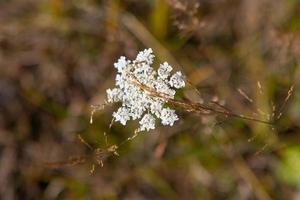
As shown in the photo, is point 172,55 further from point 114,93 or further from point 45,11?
point 114,93

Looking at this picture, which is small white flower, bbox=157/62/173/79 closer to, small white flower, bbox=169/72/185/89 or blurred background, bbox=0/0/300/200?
small white flower, bbox=169/72/185/89

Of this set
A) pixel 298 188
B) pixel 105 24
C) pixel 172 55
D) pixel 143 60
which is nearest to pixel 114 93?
pixel 143 60

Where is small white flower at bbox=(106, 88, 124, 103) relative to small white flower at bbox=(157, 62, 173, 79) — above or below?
below

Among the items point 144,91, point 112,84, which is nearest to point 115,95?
point 144,91

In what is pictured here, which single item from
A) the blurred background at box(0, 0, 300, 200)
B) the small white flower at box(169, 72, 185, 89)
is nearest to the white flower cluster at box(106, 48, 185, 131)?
the small white flower at box(169, 72, 185, 89)

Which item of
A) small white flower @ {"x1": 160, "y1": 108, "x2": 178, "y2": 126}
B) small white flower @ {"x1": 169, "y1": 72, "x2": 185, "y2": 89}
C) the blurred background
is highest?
the blurred background

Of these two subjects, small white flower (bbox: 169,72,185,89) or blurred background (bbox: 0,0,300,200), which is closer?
small white flower (bbox: 169,72,185,89)
